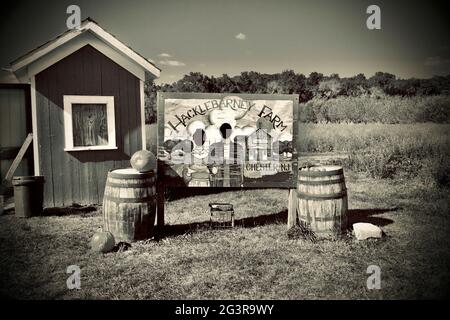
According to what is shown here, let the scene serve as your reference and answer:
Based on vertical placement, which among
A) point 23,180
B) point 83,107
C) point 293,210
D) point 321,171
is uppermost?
point 83,107

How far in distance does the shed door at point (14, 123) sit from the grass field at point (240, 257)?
8.26ft

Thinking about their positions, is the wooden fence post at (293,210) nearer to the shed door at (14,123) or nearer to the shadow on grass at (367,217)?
the shadow on grass at (367,217)

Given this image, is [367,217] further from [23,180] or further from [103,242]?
[23,180]

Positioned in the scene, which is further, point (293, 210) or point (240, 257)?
point (293, 210)

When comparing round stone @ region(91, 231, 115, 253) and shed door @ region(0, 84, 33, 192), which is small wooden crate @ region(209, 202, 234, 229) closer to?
round stone @ region(91, 231, 115, 253)

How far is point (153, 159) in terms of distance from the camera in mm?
6641

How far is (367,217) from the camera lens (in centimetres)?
799

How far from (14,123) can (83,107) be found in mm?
2497

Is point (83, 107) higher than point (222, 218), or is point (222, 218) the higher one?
point (83, 107)

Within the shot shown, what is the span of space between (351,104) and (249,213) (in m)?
23.5

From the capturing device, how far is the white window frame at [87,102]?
9.09 metres

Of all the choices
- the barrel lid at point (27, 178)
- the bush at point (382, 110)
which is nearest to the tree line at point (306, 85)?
the bush at point (382, 110)

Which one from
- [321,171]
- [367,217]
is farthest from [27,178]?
[367,217]

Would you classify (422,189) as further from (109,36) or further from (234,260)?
(109,36)
